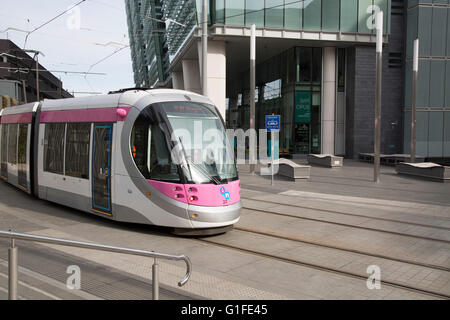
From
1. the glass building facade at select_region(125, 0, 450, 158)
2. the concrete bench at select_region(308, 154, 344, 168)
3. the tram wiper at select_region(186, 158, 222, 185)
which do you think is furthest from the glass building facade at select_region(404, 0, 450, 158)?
the tram wiper at select_region(186, 158, 222, 185)

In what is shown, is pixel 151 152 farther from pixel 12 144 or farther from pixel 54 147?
pixel 12 144

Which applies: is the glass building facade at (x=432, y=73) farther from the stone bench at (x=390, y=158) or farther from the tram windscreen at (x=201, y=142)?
the tram windscreen at (x=201, y=142)

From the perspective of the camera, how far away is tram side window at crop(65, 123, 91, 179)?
9766 mm

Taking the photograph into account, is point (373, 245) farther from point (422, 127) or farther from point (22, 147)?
point (422, 127)

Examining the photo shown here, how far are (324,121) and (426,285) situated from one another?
89.8 ft

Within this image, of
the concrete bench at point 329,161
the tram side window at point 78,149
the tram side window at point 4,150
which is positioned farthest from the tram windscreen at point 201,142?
the concrete bench at point 329,161

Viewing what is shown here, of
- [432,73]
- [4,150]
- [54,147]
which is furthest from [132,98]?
[432,73]

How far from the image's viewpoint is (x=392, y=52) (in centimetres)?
3297

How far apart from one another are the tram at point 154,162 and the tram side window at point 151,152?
2cm

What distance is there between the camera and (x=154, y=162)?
8.16 m

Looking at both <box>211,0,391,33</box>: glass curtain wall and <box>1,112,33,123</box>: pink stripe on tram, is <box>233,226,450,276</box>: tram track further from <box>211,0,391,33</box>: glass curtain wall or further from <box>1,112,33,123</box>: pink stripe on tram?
<box>211,0,391,33</box>: glass curtain wall
